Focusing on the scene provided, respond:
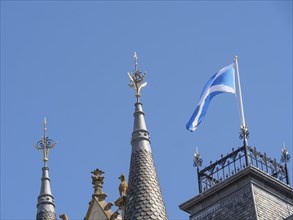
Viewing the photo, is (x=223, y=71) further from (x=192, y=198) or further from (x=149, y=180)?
(x=149, y=180)

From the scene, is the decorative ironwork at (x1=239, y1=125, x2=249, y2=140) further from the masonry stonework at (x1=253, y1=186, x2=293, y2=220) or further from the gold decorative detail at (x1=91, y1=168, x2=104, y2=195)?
the gold decorative detail at (x1=91, y1=168, x2=104, y2=195)

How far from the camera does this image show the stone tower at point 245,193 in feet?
173

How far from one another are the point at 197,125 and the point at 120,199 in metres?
7.10

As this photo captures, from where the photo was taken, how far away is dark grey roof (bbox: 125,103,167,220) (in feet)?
154

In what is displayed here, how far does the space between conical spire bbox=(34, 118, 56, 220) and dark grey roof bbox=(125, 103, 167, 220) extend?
7.69 metres

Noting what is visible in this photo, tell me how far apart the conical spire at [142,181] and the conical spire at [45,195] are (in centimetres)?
758

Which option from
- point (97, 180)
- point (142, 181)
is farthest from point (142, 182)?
point (97, 180)

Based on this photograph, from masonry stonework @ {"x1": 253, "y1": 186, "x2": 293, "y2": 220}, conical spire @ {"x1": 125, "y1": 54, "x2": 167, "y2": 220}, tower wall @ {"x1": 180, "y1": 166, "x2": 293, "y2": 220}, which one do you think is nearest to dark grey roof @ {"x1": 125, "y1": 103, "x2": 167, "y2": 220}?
conical spire @ {"x1": 125, "y1": 54, "x2": 167, "y2": 220}

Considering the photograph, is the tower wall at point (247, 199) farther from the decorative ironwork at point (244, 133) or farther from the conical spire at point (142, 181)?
the conical spire at point (142, 181)

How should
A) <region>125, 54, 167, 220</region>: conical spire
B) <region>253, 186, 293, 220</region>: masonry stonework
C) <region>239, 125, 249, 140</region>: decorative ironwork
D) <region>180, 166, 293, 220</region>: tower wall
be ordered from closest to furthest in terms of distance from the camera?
<region>125, 54, 167, 220</region>: conical spire, <region>253, 186, 293, 220</region>: masonry stonework, <region>180, 166, 293, 220</region>: tower wall, <region>239, 125, 249, 140</region>: decorative ironwork

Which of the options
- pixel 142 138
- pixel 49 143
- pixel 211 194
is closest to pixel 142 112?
pixel 142 138

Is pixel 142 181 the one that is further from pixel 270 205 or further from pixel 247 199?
pixel 270 205

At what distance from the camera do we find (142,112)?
169 feet

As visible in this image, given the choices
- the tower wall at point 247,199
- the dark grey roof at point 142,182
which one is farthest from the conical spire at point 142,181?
the tower wall at point 247,199
